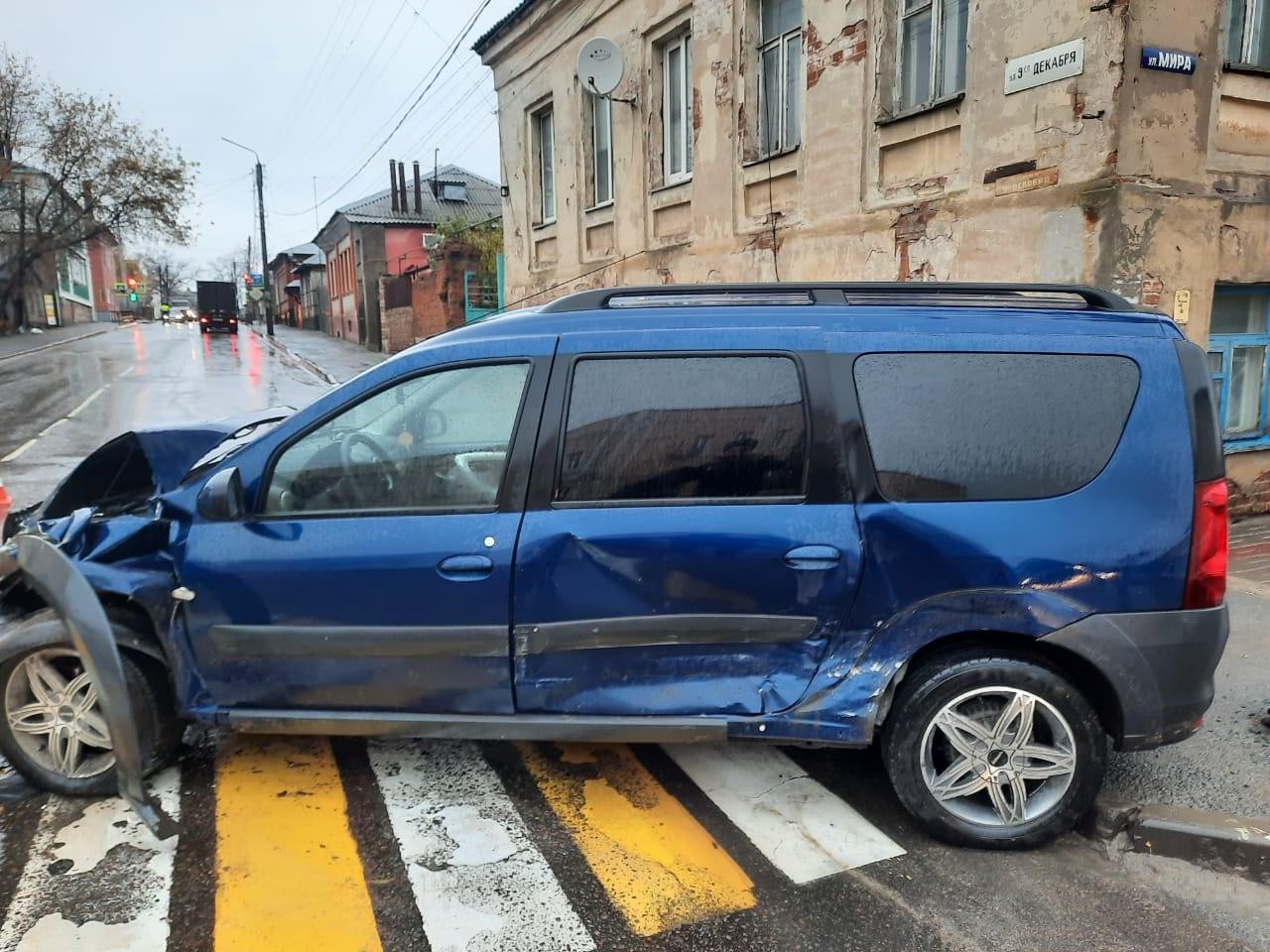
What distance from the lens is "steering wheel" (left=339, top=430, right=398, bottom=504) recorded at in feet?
9.98

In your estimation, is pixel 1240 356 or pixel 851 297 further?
pixel 1240 356

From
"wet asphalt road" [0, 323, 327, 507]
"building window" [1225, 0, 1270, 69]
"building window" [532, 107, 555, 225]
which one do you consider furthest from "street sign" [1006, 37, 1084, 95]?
"building window" [532, 107, 555, 225]

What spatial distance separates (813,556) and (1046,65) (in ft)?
18.1

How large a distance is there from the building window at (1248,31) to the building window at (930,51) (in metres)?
1.98

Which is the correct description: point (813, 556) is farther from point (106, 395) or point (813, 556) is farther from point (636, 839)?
point (106, 395)

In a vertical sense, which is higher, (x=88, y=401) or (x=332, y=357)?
(x=332, y=357)

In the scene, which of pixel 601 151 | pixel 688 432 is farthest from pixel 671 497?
pixel 601 151

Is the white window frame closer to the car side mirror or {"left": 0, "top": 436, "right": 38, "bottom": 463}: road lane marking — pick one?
{"left": 0, "top": 436, "right": 38, "bottom": 463}: road lane marking

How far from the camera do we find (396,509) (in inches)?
118

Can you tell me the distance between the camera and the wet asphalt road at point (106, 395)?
11.2 meters

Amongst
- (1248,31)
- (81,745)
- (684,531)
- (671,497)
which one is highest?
(1248,31)

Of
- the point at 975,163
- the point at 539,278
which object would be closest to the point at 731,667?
the point at 975,163

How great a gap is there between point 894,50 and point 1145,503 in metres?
6.79

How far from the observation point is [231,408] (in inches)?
625
